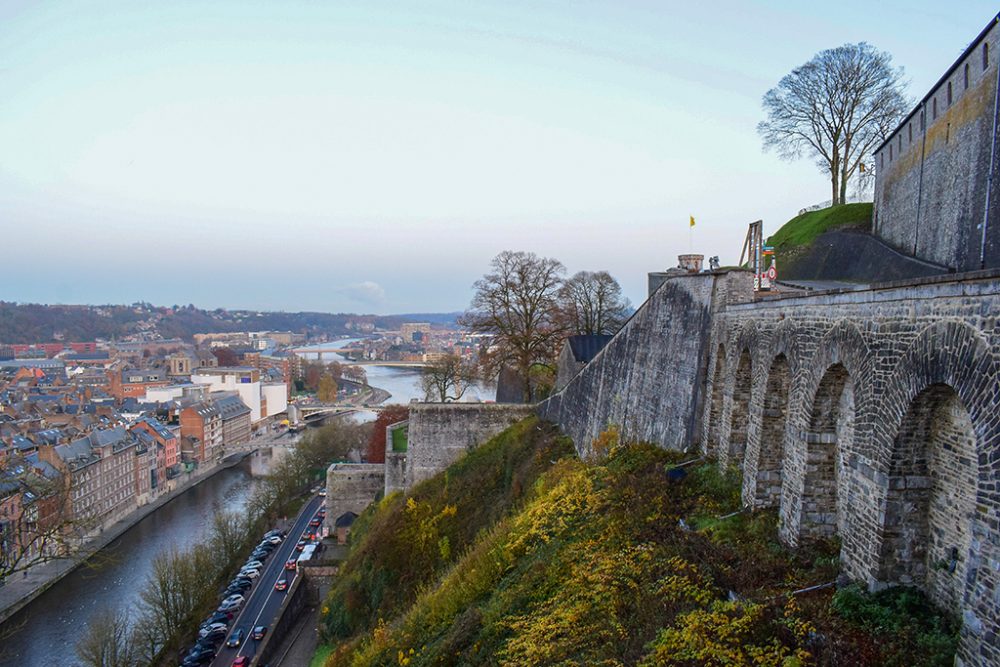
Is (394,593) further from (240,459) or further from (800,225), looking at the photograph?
(240,459)

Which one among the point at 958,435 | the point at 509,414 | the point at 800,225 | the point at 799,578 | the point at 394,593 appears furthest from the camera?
the point at 800,225

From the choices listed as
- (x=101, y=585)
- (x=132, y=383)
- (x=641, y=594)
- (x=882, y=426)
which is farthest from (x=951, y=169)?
(x=132, y=383)

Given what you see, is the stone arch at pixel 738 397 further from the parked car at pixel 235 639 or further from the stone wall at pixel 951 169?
the parked car at pixel 235 639

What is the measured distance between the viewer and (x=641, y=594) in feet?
25.0

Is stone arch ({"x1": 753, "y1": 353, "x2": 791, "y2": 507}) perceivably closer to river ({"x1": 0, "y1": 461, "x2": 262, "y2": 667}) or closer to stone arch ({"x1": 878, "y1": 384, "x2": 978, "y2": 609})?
stone arch ({"x1": 878, "y1": 384, "x2": 978, "y2": 609})

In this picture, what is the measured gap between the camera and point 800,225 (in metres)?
27.5

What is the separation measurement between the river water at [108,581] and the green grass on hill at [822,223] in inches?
1066

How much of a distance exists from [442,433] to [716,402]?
1377 centimetres

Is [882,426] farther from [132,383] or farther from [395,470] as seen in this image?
[132,383]

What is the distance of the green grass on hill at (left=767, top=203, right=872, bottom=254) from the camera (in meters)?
25.0

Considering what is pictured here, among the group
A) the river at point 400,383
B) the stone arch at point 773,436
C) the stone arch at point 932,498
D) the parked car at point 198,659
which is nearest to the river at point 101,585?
the parked car at point 198,659

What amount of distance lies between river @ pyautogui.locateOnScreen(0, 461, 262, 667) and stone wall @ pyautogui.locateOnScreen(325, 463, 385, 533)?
977 centimetres

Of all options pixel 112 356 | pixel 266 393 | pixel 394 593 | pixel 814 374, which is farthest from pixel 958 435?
pixel 112 356

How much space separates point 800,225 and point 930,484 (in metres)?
24.0
